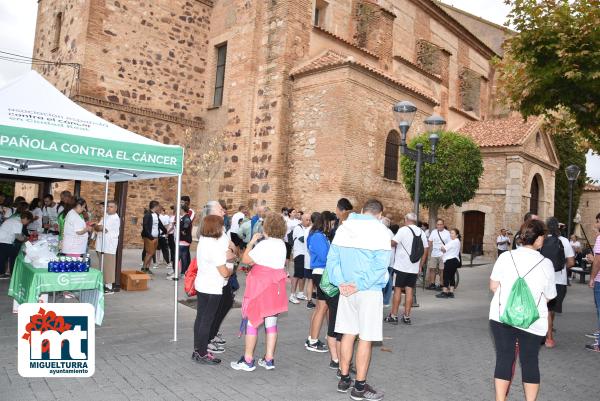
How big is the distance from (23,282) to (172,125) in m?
13.3

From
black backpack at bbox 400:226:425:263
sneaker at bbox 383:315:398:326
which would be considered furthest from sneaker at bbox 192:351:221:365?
black backpack at bbox 400:226:425:263

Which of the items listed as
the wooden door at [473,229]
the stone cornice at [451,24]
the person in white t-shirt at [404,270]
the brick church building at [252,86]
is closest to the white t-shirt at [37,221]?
the brick church building at [252,86]

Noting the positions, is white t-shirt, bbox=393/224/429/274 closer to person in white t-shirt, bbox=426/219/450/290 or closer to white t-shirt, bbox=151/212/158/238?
person in white t-shirt, bbox=426/219/450/290

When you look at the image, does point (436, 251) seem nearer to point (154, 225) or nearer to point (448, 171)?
point (448, 171)

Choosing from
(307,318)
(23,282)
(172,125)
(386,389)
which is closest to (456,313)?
(307,318)

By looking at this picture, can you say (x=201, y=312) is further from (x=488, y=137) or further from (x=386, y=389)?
(x=488, y=137)

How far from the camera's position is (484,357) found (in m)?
6.36

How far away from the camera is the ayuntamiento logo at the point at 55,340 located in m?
3.48

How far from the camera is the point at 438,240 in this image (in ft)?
40.9

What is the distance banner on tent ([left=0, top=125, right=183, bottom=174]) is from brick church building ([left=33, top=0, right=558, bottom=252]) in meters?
9.79

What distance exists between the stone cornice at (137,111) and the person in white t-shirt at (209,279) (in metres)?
13.3

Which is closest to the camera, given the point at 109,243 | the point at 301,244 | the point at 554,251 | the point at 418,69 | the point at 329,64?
the point at 554,251

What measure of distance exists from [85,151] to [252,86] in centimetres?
1306

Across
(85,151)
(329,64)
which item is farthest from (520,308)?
(329,64)
